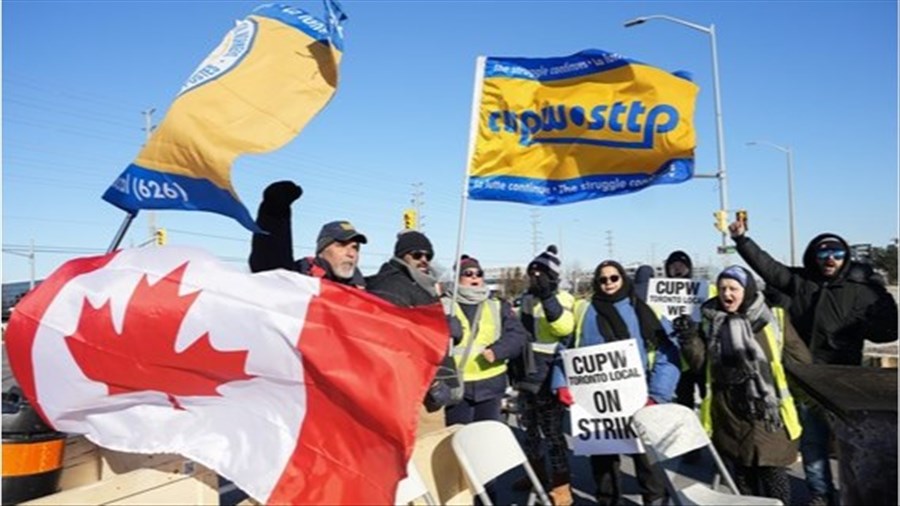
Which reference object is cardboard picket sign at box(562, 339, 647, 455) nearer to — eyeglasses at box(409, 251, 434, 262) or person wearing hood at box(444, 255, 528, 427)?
person wearing hood at box(444, 255, 528, 427)

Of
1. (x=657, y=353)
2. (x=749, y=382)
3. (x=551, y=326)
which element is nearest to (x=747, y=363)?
(x=749, y=382)

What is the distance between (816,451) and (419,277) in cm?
260

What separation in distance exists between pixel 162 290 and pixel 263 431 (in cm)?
67

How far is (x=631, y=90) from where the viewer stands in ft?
Answer: 16.5

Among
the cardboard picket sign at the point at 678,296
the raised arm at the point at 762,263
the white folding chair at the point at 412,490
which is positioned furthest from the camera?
the cardboard picket sign at the point at 678,296

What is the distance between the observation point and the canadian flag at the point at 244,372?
9.20 ft

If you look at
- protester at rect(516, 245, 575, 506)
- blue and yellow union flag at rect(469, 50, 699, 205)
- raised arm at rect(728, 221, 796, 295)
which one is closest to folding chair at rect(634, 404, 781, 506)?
protester at rect(516, 245, 575, 506)

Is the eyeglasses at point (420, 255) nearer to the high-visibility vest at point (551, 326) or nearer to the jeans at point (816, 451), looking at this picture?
the high-visibility vest at point (551, 326)

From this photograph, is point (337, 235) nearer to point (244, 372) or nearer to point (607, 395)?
point (244, 372)

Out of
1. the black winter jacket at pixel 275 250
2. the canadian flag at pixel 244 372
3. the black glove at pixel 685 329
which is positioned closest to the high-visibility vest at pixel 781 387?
the black glove at pixel 685 329

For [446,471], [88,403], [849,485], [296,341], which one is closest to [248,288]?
[296,341]

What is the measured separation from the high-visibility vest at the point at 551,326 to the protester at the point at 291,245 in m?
1.38

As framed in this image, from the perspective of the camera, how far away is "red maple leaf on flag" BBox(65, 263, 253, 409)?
2.88m

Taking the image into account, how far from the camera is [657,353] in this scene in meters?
4.72
